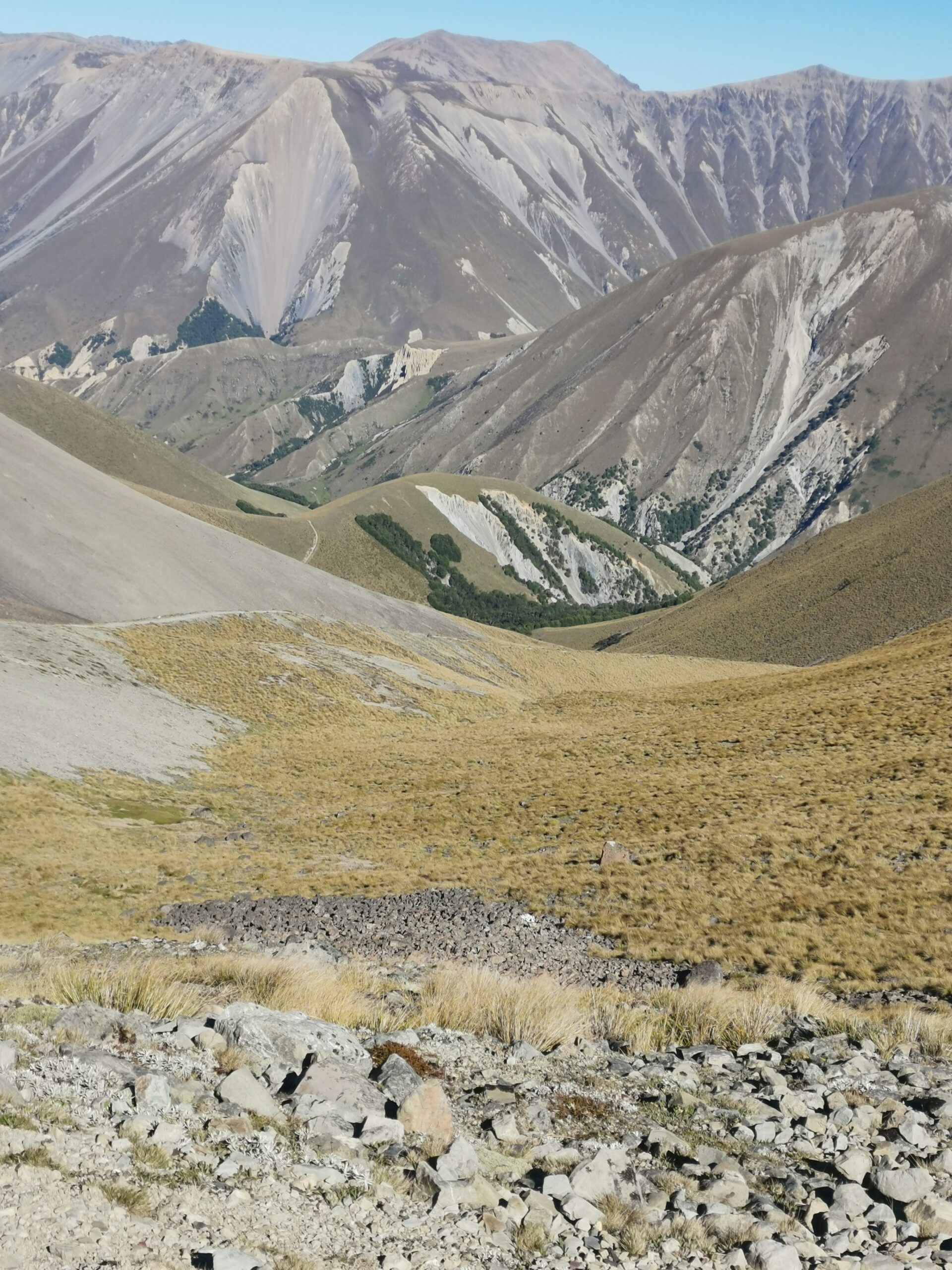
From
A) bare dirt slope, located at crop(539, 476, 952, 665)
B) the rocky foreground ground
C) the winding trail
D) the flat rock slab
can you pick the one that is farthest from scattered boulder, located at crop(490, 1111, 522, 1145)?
the winding trail

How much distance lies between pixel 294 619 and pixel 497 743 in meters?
35.6

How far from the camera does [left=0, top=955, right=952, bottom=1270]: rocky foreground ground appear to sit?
7.21 metres

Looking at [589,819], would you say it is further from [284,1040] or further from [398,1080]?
[398,1080]

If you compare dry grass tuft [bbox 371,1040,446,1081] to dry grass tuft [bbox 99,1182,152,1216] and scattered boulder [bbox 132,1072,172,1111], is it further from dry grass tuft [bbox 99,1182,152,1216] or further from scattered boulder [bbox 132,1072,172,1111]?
dry grass tuft [bbox 99,1182,152,1216]

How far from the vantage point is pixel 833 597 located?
13450cm

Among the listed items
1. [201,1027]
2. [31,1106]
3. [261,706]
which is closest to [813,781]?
[201,1027]

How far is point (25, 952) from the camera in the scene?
1658 cm

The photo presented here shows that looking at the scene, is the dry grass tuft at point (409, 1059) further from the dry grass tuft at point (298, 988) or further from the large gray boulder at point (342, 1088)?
the dry grass tuft at point (298, 988)

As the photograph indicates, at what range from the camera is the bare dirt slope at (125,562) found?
244 feet

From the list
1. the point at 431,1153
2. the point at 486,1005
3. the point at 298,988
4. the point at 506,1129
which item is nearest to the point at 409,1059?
the point at 506,1129

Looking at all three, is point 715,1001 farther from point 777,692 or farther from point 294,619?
point 294,619

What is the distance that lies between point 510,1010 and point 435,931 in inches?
333

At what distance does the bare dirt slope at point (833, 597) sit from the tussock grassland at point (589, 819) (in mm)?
68112

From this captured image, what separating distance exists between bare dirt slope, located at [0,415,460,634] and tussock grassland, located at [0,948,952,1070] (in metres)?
61.2
